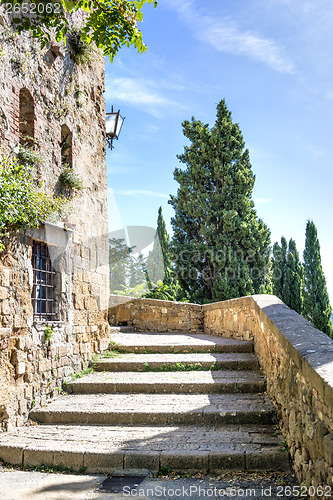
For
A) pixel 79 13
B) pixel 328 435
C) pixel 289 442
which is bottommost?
pixel 289 442

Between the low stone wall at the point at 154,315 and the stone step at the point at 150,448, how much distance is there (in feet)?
19.6

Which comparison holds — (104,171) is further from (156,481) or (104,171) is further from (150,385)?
(156,481)

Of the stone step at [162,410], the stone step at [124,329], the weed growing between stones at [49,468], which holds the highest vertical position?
the stone step at [124,329]

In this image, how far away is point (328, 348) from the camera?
2.95 m

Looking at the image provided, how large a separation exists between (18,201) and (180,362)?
3.19m

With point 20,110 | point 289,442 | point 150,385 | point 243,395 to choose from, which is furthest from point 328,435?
point 20,110


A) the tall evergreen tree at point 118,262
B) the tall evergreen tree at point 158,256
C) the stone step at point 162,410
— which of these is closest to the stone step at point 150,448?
the stone step at point 162,410

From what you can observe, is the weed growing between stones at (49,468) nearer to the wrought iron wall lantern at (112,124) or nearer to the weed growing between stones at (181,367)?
the weed growing between stones at (181,367)

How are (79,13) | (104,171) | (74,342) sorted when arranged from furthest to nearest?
(104,171) < (79,13) < (74,342)

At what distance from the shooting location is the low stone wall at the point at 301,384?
2.37 metres

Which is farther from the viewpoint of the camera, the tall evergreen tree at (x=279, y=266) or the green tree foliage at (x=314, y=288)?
the tall evergreen tree at (x=279, y=266)

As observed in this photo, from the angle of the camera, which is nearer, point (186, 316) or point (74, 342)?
point (74, 342)

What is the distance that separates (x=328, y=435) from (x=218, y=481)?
1341 millimetres

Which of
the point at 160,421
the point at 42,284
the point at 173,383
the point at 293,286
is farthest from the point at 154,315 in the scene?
the point at 293,286
